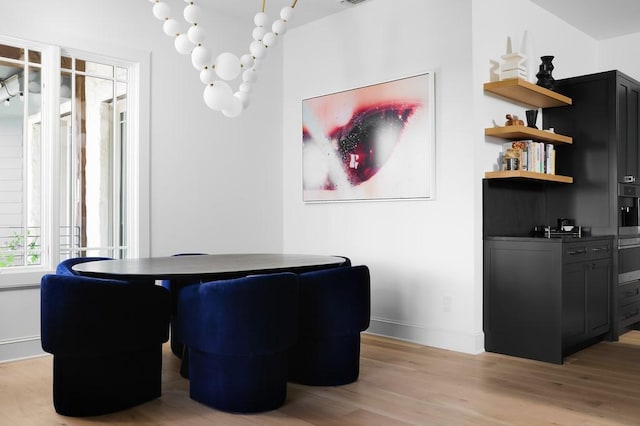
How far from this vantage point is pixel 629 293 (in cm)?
473

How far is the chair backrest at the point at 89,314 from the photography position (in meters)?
2.61

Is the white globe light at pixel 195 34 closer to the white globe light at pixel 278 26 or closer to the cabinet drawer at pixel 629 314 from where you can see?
the white globe light at pixel 278 26

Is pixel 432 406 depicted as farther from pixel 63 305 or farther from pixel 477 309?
pixel 63 305

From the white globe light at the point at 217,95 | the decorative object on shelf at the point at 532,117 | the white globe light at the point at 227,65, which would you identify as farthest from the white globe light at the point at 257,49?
the decorative object on shelf at the point at 532,117

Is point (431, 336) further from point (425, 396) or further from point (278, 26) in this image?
point (278, 26)

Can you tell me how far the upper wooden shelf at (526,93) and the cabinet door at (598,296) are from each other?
4.19 ft

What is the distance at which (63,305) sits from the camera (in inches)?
102

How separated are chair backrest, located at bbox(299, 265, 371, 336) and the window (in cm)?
187

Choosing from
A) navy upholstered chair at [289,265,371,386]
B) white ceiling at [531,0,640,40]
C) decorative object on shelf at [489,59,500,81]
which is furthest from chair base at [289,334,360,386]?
white ceiling at [531,0,640,40]

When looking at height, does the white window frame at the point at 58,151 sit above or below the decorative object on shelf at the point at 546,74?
below

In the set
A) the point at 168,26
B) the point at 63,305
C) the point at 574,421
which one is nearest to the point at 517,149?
the point at 574,421

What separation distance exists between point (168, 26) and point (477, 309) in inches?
108

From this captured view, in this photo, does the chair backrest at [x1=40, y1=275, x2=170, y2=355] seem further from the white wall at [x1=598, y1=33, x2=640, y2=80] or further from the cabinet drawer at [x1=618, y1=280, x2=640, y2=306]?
the white wall at [x1=598, y1=33, x2=640, y2=80]

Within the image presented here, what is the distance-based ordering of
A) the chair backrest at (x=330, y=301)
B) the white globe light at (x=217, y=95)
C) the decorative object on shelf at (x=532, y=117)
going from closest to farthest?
the chair backrest at (x=330, y=301), the white globe light at (x=217, y=95), the decorative object on shelf at (x=532, y=117)
